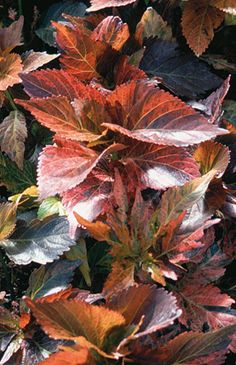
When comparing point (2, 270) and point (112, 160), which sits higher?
point (112, 160)

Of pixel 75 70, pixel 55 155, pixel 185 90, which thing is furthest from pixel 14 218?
pixel 185 90

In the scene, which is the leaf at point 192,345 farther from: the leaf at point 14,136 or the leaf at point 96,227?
the leaf at point 14,136

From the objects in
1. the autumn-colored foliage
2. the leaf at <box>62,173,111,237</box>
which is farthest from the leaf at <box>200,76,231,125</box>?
the leaf at <box>62,173,111,237</box>

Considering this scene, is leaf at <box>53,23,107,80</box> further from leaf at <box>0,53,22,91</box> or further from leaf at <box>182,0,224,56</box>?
leaf at <box>182,0,224,56</box>

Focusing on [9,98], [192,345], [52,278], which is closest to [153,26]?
[9,98]

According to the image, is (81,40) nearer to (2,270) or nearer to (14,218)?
(14,218)

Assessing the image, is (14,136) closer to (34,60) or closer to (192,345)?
(34,60)

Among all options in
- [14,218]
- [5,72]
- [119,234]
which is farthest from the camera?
[5,72]
